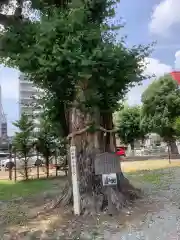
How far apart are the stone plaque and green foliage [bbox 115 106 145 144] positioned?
24.4 meters

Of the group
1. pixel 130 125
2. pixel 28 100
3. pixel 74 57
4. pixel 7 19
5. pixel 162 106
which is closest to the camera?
pixel 74 57

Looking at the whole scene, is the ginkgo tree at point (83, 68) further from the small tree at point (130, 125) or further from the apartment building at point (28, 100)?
the small tree at point (130, 125)

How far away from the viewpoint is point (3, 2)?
28.0 ft

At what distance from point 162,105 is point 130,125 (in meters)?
5.33

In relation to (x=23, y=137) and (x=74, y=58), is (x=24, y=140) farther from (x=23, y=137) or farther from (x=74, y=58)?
(x=74, y=58)

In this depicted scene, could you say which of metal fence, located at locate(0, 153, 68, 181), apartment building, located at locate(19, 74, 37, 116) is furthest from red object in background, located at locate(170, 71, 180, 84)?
apartment building, located at locate(19, 74, 37, 116)

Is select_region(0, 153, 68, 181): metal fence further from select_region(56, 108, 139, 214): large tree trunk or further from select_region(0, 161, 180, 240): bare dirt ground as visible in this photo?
select_region(56, 108, 139, 214): large tree trunk

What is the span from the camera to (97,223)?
628 centimetres

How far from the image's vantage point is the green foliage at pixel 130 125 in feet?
104

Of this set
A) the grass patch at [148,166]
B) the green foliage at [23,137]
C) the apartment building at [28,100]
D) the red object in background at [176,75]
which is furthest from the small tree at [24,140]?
the red object in background at [176,75]

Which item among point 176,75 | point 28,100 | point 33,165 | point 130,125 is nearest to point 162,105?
point 130,125

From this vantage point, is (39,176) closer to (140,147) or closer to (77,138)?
(77,138)

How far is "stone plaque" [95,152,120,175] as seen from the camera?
6.96m

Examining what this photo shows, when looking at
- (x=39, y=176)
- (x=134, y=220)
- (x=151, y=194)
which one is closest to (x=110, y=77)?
(x=134, y=220)
